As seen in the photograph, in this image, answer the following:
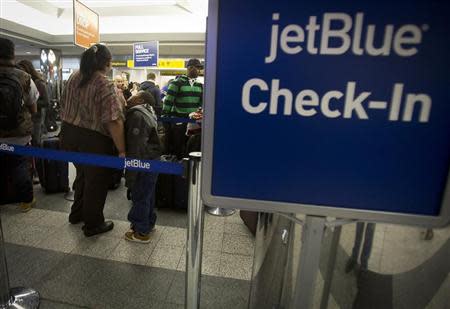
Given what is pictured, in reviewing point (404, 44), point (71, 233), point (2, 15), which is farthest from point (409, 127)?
point (2, 15)

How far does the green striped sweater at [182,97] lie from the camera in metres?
3.78

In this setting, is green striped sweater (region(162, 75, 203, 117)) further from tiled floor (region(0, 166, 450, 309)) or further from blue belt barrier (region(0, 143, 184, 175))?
blue belt barrier (region(0, 143, 184, 175))

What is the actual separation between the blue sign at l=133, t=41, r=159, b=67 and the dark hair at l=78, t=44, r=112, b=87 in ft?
21.5

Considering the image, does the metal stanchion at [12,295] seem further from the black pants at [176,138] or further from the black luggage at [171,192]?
the black pants at [176,138]

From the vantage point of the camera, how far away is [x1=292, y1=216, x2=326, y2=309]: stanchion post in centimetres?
71

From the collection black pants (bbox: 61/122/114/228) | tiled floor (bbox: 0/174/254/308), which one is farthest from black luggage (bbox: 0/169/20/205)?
black pants (bbox: 61/122/114/228)

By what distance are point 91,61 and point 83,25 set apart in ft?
13.1

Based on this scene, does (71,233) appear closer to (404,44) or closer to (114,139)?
(114,139)

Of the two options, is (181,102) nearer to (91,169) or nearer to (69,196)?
(91,169)

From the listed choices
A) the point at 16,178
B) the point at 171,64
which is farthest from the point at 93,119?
the point at 171,64

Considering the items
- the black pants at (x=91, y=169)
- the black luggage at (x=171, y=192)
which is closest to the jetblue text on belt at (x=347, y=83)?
the black pants at (x=91, y=169)

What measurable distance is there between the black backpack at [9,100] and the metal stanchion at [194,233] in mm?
2231

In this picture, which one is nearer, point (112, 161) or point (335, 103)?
point (335, 103)

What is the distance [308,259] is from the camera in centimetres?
73
